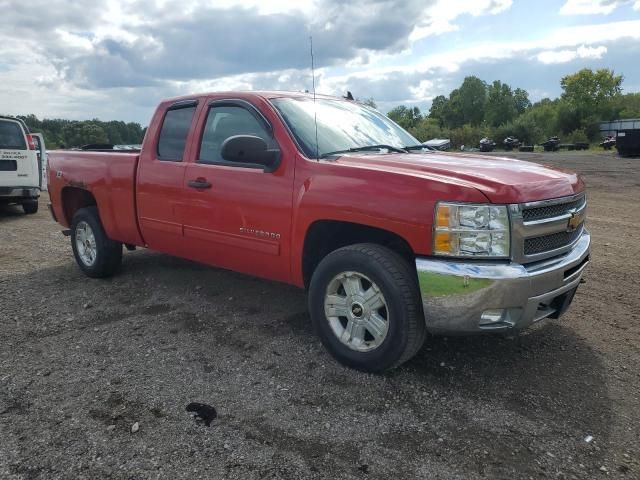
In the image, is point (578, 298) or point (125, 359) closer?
point (125, 359)

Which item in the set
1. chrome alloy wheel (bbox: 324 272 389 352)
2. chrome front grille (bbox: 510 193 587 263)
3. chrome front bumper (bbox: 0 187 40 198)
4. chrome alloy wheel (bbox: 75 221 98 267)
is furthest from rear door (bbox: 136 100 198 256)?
chrome front bumper (bbox: 0 187 40 198)

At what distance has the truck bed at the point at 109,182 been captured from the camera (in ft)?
17.0

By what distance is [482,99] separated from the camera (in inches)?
3996

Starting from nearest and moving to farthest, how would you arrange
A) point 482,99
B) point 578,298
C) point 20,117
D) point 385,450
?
point 385,450 < point 578,298 < point 20,117 < point 482,99

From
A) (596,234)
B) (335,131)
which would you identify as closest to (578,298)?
(335,131)

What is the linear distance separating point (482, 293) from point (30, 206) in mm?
10721

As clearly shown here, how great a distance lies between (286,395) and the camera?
3307 mm

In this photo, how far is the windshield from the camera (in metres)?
3.99

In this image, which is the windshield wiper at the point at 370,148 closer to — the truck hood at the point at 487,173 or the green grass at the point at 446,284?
the truck hood at the point at 487,173

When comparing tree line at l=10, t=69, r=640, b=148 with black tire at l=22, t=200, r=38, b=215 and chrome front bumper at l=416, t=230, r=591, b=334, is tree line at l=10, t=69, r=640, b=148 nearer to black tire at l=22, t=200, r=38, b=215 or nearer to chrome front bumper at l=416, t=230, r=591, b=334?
black tire at l=22, t=200, r=38, b=215

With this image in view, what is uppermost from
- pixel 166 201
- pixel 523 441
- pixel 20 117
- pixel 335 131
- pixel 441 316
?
pixel 20 117

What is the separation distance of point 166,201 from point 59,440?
2372 millimetres

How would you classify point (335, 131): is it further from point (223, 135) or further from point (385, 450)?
point (385, 450)

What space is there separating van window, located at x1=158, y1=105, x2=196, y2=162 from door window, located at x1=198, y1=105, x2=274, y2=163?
0.26 metres
